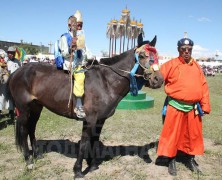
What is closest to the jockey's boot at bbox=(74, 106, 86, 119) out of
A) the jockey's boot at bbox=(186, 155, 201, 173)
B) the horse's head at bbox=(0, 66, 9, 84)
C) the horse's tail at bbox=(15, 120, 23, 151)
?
the horse's tail at bbox=(15, 120, 23, 151)

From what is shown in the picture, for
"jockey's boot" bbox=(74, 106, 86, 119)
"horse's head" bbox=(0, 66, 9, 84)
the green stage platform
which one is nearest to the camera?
"jockey's boot" bbox=(74, 106, 86, 119)

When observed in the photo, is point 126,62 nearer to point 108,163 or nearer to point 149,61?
point 149,61

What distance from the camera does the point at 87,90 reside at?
423 centimetres

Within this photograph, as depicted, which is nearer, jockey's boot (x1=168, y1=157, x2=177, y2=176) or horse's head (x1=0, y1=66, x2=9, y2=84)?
jockey's boot (x1=168, y1=157, x2=177, y2=176)

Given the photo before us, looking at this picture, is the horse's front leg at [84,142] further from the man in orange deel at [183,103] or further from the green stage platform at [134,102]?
the green stage platform at [134,102]

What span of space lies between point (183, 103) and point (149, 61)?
0.94 metres

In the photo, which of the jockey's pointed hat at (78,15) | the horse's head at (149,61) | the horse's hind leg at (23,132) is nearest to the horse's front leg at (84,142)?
the horse's hind leg at (23,132)

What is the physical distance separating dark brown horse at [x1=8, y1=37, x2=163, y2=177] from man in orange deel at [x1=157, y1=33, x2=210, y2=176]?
46 centimetres

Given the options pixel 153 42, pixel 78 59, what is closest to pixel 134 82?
pixel 153 42

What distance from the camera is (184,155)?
17.8 feet

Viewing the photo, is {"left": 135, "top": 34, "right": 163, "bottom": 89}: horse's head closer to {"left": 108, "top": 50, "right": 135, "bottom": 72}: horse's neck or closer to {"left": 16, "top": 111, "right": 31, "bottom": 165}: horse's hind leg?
{"left": 108, "top": 50, "right": 135, "bottom": 72}: horse's neck

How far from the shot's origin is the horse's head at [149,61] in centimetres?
396

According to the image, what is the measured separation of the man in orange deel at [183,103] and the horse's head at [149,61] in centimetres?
39

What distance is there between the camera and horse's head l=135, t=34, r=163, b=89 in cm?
396
